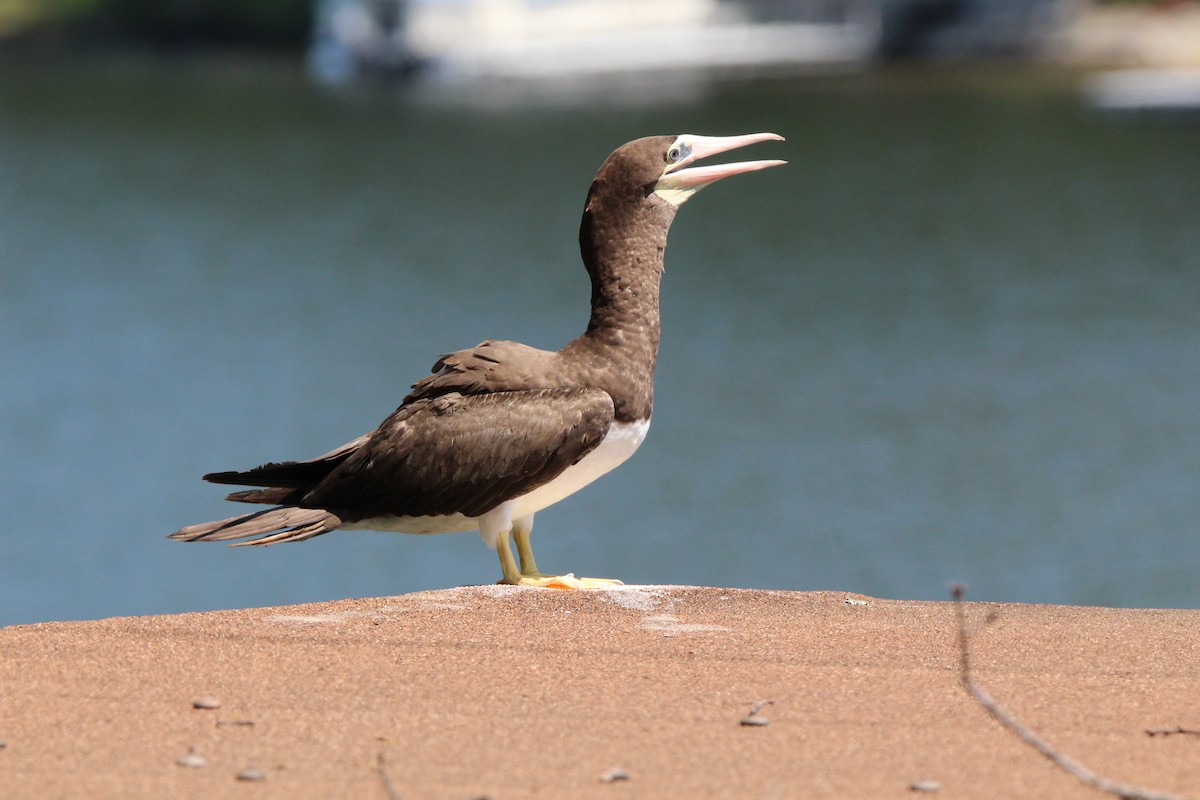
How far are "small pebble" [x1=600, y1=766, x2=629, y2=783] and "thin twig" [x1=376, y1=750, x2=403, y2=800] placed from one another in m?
0.58

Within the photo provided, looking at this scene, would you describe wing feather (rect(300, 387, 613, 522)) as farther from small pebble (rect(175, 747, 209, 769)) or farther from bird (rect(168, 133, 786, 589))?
small pebble (rect(175, 747, 209, 769))

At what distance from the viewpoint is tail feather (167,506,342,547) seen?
752cm

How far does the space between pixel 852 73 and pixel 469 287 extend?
4564 cm

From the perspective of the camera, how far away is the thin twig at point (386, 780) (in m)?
4.62

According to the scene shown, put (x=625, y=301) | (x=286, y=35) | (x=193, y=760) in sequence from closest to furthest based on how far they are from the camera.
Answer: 1. (x=193, y=760)
2. (x=625, y=301)
3. (x=286, y=35)

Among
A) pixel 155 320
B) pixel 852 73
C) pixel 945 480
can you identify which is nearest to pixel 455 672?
pixel 945 480

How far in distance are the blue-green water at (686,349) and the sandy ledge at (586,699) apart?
469 inches

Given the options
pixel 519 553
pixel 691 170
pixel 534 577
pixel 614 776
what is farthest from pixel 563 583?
pixel 614 776

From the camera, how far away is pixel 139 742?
5070 mm

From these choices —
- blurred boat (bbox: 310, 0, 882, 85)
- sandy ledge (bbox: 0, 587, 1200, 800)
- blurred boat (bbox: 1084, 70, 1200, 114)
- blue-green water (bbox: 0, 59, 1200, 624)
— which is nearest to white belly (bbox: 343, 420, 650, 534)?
sandy ledge (bbox: 0, 587, 1200, 800)

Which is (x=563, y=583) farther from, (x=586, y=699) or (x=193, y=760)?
(x=193, y=760)

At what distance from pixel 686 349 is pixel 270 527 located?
21030mm

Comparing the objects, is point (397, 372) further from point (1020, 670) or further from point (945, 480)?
point (1020, 670)

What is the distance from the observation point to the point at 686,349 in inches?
1116
